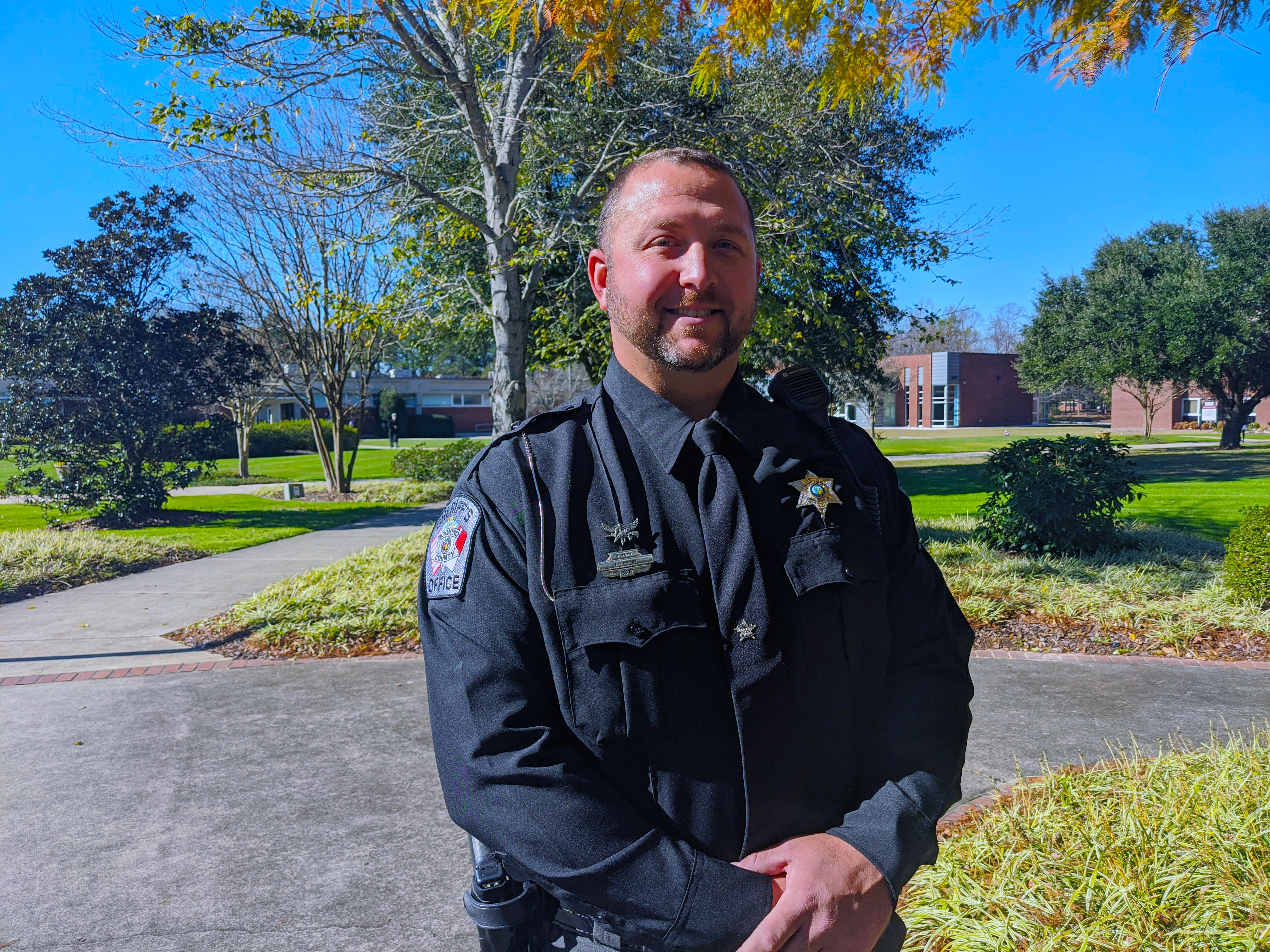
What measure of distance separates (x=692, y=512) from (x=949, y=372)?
2773 inches

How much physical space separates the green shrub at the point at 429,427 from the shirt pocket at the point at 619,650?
58523mm

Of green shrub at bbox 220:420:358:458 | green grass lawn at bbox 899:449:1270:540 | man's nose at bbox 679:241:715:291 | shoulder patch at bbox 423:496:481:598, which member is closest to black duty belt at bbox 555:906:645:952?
shoulder patch at bbox 423:496:481:598

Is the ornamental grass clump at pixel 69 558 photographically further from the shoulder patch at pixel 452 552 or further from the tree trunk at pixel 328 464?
the shoulder patch at pixel 452 552

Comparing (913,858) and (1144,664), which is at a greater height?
(913,858)

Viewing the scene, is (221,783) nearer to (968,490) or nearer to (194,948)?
(194,948)

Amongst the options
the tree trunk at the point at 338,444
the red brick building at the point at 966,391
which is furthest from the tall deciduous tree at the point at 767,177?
the red brick building at the point at 966,391

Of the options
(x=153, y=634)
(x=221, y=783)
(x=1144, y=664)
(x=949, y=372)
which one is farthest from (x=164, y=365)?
(x=949, y=372)

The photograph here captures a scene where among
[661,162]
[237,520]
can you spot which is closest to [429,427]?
[237,520]

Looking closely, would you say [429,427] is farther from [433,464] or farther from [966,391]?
[966,391]

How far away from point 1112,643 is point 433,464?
58.0 feet

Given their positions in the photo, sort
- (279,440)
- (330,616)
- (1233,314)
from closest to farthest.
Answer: (330,616), (1233,314), (279,440)

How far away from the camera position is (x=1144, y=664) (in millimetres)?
6062

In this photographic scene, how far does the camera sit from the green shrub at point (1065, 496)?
9055 mm

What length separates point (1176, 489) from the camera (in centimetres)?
1719
